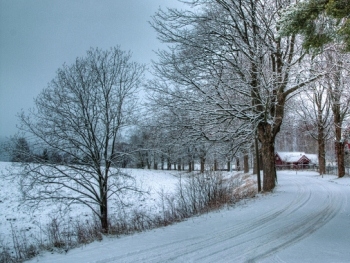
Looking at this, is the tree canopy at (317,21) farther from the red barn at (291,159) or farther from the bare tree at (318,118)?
the red barn at (291,159)

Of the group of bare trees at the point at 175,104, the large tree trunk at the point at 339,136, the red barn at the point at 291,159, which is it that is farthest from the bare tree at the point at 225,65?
the red barn at the point at 291,159

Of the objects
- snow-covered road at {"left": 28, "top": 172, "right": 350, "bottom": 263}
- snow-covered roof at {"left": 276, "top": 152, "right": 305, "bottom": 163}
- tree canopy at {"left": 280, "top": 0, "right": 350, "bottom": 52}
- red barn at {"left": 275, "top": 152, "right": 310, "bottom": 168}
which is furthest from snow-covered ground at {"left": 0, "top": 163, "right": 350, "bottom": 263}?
snow-covered roof at {"left": 276, "top": 152, "right": 305, "bottom": 163}

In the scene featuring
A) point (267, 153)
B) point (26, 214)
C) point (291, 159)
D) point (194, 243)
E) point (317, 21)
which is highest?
point (317, 21)

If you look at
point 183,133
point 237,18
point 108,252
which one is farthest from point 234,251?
point 237,18

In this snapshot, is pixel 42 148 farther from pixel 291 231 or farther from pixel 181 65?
pixel 291 231

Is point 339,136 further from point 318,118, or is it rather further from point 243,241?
point 243,241

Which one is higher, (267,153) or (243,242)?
(267,153)

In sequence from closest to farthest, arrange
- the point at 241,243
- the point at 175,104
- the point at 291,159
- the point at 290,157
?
the point at 241,243 → the point at 175,104 → the point at 291,159 → the point at 290,157

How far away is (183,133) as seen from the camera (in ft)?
42.8

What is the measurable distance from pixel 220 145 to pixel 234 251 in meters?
9.83

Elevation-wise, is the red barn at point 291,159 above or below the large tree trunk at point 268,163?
below

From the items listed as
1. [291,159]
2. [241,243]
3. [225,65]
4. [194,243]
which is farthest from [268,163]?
[291,159]

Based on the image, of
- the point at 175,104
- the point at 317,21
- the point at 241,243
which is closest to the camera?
the point at 241,243

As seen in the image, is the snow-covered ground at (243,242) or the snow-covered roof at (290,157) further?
the snow-covered roof at (290,157)
